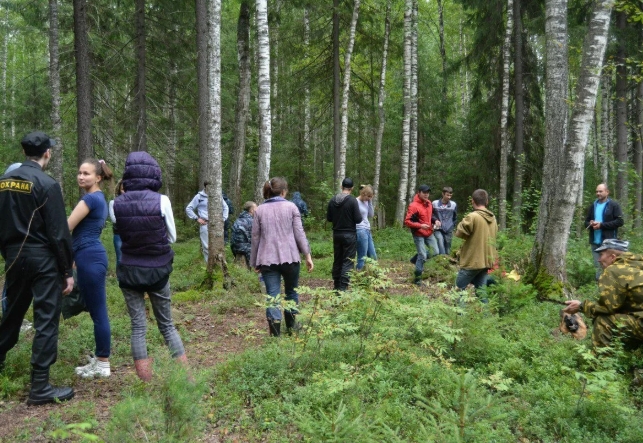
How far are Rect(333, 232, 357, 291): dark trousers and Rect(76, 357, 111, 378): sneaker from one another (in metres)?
4.14

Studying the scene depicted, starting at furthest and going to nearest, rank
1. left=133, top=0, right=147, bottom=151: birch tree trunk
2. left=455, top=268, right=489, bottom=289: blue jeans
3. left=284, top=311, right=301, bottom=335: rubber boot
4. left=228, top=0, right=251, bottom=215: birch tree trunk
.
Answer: left=228, top=0, right=251, bottom=215: birch tree trunk
left=133, top=0, right=147, bottom=151: birch tree trunk
left=455, top=268, right=489, bottom=289: blue jeans
left=284, top=311, right=301, bottom=335: rubber boot

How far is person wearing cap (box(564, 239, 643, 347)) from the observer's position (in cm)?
486

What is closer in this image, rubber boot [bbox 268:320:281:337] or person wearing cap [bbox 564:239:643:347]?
person wearing cap [bbox 564:239:643:347]

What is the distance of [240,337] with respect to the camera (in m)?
6.68

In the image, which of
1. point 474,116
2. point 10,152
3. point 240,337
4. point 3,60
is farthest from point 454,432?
point 3,60

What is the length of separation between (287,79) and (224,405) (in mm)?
15685

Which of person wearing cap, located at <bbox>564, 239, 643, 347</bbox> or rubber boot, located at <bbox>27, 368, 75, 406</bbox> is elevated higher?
person wearing cap, located at <bbox>564, 239, 643, 347</bbox>

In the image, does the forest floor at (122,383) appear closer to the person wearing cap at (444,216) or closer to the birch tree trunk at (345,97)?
the person wearing cap at (444,216)

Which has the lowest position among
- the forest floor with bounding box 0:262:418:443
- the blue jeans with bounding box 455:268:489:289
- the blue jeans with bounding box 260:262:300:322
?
the forest floor with bounding box 0:262:418:443

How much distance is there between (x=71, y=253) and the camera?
4266 mm

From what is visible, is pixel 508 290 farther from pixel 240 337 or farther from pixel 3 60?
pixel 3 60

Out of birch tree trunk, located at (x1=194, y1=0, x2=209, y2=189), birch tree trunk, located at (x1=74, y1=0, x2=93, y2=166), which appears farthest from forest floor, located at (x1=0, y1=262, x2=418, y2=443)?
birch tree trunk, located at (x1=74, y1=0, x2=93, y2=166)

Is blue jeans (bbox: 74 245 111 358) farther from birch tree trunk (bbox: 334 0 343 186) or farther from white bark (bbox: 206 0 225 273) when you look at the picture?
birch tree trunk (bbox: 334 0 343 186)

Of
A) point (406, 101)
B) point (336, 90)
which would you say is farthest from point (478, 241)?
point (406, 101)
